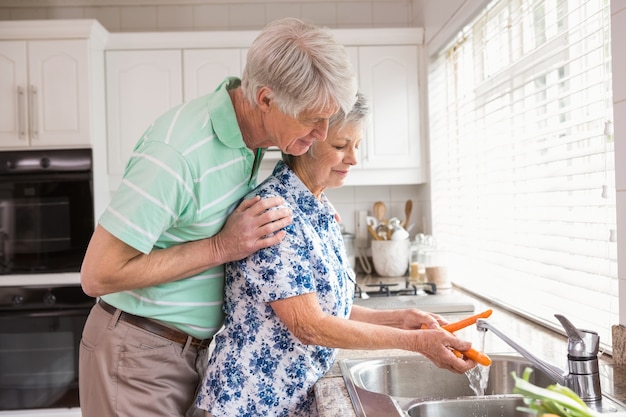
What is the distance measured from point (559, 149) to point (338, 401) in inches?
40.8

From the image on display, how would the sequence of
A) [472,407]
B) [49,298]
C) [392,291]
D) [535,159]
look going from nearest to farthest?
[472,407], [535,159], [392,291], [49,298]

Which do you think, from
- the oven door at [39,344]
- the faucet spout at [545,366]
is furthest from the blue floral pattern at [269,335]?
the oven door at [39,344]

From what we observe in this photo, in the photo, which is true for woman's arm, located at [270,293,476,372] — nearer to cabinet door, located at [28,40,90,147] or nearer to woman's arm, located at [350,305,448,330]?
woman's arm, located at [350,305,448,330]

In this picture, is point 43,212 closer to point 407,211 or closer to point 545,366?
point 407,211

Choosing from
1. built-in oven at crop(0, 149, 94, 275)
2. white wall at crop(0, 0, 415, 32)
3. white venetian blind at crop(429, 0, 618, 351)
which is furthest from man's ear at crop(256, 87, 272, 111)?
white wall at crop(0, 0, 415, 32)

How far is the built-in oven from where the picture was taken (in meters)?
2.56

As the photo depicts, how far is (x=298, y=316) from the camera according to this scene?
1096mm

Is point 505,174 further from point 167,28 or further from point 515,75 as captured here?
point 167,28

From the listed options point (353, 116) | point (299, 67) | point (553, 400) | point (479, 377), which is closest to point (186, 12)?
point (353, 116)

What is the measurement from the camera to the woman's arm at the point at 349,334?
1085 mm

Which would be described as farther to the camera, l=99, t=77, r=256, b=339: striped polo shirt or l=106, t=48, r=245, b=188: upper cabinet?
l=106, t=48, r=245, b=188: upper cabinet

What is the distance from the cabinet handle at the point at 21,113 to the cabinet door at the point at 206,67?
72cm

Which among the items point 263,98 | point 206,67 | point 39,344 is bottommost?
point 39,344

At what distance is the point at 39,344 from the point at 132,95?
121 centimetres
